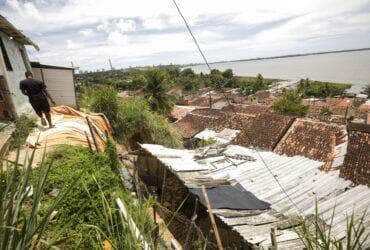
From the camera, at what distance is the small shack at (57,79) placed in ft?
45.9

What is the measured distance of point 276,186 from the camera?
927cm

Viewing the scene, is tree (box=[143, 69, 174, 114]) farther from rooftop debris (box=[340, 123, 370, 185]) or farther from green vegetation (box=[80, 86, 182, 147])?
rooftop debris (box=[340, 123, 370, 185])

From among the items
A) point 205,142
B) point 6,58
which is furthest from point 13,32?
point 205,142

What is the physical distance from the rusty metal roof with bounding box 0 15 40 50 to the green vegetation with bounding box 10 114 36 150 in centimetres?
288

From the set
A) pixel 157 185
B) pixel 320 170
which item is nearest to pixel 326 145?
pixel 320 170

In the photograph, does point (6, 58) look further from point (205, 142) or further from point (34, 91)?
point (205, 142)

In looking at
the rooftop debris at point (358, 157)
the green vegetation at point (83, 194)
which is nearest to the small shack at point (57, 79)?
the green vegetation at point (83, 194)

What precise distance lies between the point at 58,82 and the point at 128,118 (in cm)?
348

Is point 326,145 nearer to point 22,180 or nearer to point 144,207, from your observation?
point 144,207

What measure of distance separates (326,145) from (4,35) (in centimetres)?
1186

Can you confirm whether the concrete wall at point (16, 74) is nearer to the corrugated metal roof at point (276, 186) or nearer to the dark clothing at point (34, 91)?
the dark clothing at point (34, 91)

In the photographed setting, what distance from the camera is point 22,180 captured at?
6.44 feet

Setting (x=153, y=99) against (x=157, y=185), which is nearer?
(x=157, y=185)

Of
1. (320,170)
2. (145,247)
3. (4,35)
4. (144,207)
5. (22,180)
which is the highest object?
(4,35)
